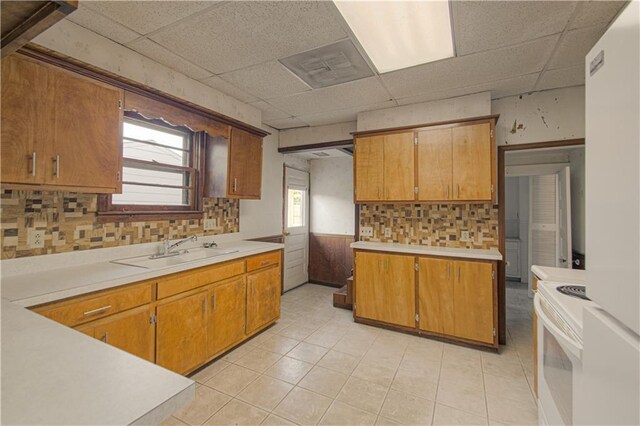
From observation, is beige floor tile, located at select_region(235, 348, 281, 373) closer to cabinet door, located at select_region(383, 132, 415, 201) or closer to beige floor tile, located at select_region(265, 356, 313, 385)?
beige floor tile, located at select_region(265, 356, 313, 385)

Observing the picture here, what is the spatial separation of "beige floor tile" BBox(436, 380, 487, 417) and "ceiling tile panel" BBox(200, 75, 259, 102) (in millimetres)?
3275

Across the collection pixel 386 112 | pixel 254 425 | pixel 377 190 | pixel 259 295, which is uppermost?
pixel 386 112

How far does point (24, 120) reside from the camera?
1545 mm

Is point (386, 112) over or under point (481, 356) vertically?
over

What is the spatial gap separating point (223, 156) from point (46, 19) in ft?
7.01

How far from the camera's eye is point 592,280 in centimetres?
81

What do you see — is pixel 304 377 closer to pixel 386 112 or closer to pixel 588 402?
pixel 588 402

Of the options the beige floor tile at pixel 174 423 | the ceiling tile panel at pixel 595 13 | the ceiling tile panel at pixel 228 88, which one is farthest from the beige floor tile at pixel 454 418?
the ceiling tile panel at pixel 228 88

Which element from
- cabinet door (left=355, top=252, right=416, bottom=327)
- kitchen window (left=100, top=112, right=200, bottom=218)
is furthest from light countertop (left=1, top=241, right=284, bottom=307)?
cabinet door (left=355, top=252, right=416, bottom=327)

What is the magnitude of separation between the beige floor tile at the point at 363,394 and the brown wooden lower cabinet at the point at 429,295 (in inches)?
41.6

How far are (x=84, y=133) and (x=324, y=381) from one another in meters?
2.45

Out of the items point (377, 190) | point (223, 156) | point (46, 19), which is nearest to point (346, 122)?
point (377, 190)

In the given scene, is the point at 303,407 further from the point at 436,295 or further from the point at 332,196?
the point at 332,196

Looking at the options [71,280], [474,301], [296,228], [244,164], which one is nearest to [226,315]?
[71,280]
